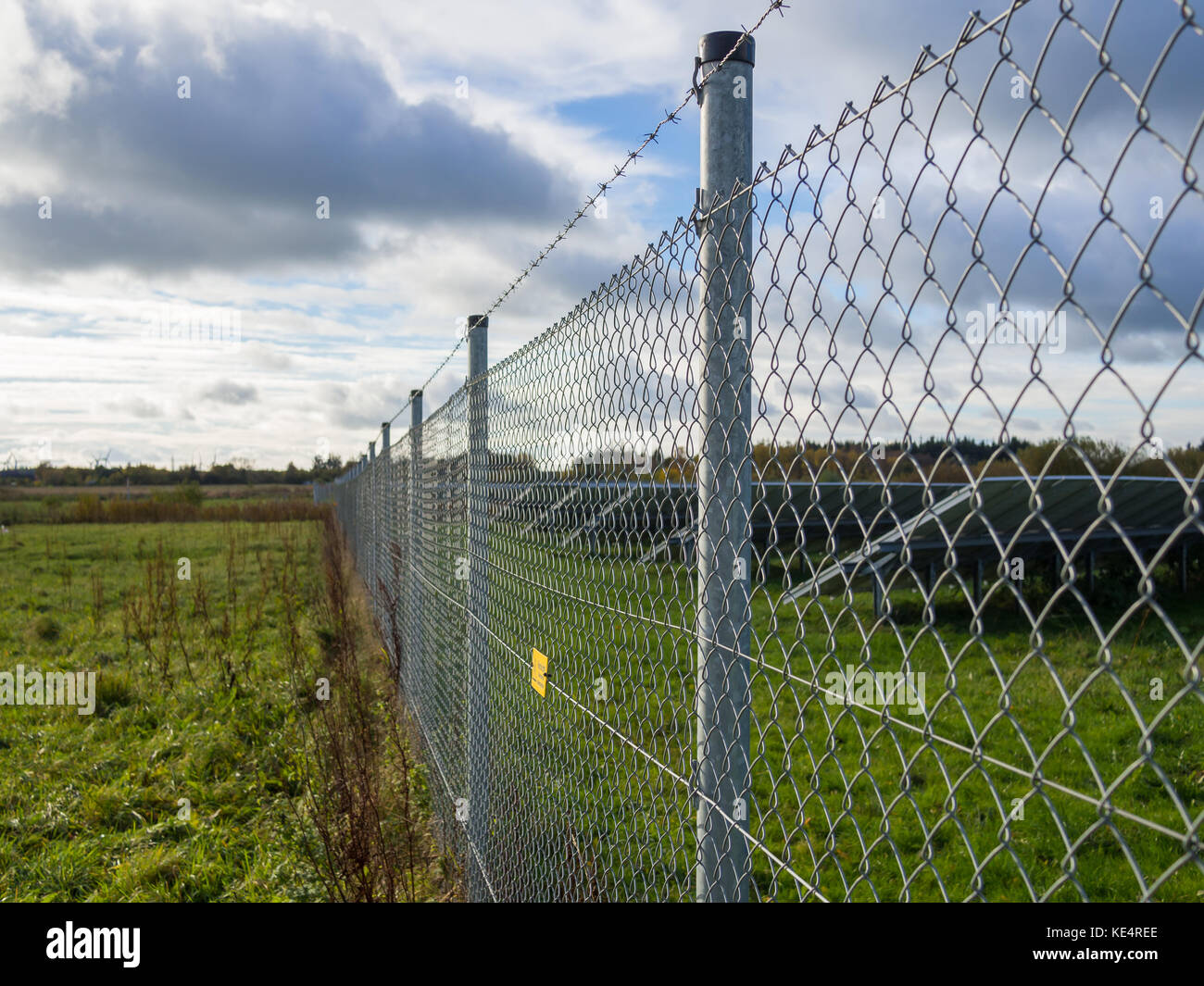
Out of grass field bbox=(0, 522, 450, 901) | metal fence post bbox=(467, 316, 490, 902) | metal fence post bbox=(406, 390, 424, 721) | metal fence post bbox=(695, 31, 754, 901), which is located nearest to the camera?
metal fence post bbox=(695, 31, 754, 901)

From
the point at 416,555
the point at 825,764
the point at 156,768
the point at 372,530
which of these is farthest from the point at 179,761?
the point at 372,530

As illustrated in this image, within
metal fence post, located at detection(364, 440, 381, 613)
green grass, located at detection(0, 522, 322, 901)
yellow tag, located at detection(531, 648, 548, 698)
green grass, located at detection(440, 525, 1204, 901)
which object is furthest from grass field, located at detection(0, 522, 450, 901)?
yellow tag, located at detection(531, 648, 548, 698)

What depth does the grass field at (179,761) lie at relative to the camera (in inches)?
199

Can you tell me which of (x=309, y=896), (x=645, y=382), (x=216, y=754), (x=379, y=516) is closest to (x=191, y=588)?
(x=379, y=516)

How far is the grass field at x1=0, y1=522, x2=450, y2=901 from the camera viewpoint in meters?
5.06

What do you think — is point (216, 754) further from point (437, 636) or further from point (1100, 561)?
point (1100, 561)

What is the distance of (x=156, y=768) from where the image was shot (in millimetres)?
6840

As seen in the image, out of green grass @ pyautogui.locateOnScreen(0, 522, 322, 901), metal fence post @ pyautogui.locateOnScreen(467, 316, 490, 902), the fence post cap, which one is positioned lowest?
A: green grass @ pyautogui.locateOnScreen(0, 522, 322, 901)

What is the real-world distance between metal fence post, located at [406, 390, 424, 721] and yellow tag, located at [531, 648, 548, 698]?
374 cm

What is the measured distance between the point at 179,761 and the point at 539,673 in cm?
500

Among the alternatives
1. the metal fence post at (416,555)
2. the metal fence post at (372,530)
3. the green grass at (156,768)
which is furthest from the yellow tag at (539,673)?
the metal fence post at (372,530)

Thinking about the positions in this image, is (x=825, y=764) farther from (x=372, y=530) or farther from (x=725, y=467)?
(x=372, y=530)

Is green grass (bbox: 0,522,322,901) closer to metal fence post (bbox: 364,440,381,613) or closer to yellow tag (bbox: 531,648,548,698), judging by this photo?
metal fence post (bbox: 364,440,381,613)

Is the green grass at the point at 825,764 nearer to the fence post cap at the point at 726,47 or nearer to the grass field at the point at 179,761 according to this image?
the grass field at the point at 179,761
